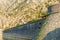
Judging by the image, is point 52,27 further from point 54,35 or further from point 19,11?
point 19,11

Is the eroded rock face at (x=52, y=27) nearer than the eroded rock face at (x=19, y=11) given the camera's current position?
Yes

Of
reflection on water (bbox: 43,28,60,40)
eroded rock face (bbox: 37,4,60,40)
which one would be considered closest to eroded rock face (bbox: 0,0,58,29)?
eroded rock face (bbox: 37,4,60,40)

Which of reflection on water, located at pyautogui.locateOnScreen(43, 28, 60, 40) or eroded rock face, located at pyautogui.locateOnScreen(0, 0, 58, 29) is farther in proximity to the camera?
eroded rock face, located at pyautogui.locateOnScreen(0, 0, 58, 29)

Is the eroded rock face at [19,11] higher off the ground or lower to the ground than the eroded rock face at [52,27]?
higher

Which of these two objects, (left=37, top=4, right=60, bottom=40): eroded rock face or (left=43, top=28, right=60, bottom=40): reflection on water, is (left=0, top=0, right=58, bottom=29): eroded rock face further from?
(left=43, top=28, right=60, bottom=40): reflection on water

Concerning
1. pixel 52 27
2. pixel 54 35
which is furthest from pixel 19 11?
pixel 54 35

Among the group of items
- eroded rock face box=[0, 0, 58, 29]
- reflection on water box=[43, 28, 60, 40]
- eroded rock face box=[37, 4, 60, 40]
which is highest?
eroded rock face box=[0, 0, 58, 29]

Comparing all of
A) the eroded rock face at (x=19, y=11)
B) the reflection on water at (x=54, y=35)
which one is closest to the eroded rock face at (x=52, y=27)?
the reflection on water at (x=54, y=35)

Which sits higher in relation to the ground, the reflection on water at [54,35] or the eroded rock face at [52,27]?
the eroded rock face at [52,27]

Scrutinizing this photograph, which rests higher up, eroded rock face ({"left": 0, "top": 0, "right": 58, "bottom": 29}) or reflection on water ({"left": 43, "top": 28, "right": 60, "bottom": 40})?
eroded rock face ({"left": 0, "top": 0, "right": 58, "bottom": 29})

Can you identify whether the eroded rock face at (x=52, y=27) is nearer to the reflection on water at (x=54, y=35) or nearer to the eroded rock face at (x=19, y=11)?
the reflection on water at (x=54, y=35)

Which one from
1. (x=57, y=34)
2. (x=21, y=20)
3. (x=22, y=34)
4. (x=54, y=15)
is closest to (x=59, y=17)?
(x=54, y=15)

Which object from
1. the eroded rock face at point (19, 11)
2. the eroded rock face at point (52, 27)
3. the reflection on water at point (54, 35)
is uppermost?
the eroded rock face at point (19, 11)
